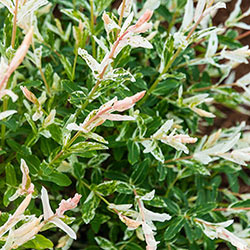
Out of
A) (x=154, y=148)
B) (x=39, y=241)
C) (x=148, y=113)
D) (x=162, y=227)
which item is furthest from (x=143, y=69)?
(x=39, y=241)

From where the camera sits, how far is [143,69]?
1051 mm

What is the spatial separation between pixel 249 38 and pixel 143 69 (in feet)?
2.64

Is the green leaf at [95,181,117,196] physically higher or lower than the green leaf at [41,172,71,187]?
lower

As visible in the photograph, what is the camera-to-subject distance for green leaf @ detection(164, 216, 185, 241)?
3.02 feet

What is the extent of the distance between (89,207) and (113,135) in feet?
0.58

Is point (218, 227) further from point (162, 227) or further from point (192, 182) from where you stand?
point (192, 182)

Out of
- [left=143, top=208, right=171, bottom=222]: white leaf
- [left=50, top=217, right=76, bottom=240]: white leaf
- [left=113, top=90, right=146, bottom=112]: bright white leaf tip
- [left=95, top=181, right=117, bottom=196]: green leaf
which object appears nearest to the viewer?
[left=113, top=90, right=146, bottom=112]: bright white leaf tip

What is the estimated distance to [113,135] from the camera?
1.00 metres

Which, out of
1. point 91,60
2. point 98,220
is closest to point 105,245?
point 98,220

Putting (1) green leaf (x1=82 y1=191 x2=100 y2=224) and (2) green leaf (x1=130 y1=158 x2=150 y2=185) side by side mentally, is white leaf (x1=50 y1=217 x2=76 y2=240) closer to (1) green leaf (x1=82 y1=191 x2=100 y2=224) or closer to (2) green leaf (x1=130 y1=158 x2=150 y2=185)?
(1) green leaf (x1=82 y1=191 x2=100 y2=224)

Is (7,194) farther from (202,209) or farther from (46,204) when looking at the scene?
(202,209)

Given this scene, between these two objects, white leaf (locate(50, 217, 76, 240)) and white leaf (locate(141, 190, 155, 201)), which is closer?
white leaf (locate(50, 217, 76, 240))

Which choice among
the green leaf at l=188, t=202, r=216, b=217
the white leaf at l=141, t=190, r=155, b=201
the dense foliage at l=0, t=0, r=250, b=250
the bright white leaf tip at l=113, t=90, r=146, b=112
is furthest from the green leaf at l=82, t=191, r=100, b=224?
the bright white leaf tip at l=113, t=90, r=146, b=112

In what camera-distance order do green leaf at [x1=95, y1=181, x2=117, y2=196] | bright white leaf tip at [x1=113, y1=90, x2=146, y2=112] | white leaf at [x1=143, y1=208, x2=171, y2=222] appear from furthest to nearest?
green leaf at [x1=95, y1=181, x2=117, y2=196]
white leaf at [x1=143, y1=208, x2=171, y2=222]
bright white leaf tip at [x1=113, y1=90, x2=146, y2=112]
